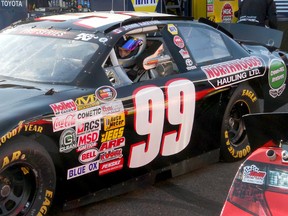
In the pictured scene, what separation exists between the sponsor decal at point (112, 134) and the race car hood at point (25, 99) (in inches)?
14.0

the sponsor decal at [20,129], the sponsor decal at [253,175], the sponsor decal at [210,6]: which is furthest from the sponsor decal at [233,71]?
the sponsor decal at [210,6]

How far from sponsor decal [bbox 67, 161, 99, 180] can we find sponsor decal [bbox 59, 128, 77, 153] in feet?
0.55

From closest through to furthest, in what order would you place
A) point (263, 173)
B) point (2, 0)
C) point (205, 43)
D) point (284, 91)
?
point (263, 173) → point (205, 43) → point (284, 91) → point (2, 0)

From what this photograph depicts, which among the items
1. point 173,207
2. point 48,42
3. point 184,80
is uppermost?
point 48,42

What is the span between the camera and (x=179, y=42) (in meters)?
4.91

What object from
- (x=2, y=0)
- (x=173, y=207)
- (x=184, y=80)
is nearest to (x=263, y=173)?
(x=173, y=207)

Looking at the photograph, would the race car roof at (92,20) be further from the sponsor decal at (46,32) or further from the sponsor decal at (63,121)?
the sponsor decal at (63,121)

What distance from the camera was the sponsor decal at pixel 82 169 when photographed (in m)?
3.80

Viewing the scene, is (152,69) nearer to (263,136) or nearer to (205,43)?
(205,43)

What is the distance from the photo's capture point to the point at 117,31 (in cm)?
449

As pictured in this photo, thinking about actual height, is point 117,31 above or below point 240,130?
above

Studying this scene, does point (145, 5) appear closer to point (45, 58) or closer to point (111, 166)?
point (45, 58)

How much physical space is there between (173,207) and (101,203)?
58 centimetres

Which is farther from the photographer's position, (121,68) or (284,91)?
(284,91)
